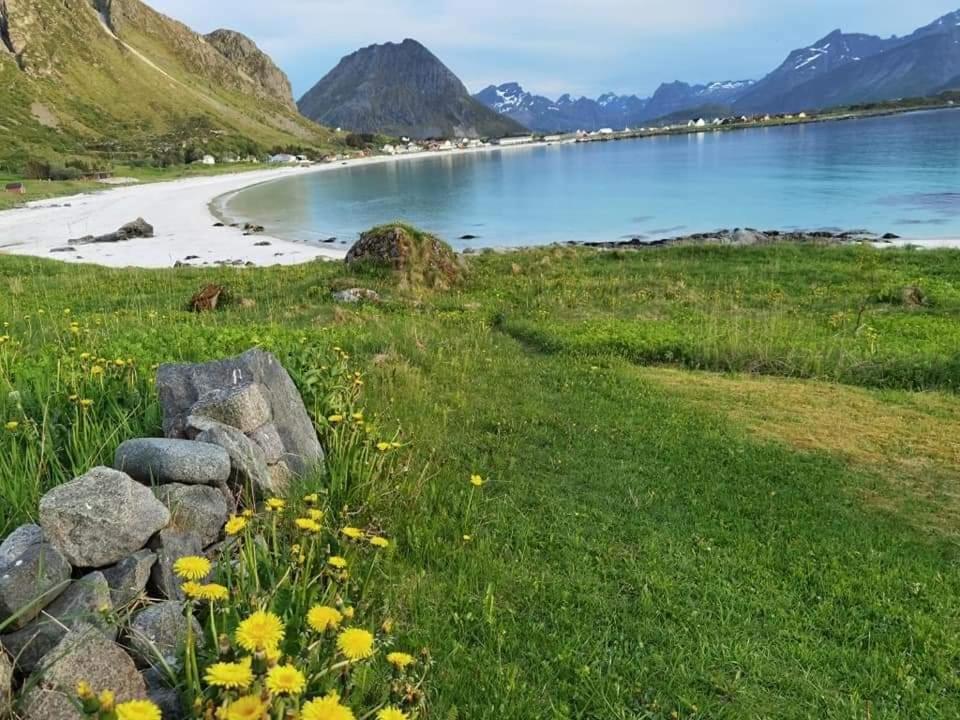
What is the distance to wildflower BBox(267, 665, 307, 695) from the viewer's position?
2217 millimetres

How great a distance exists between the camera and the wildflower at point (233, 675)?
2.20 metres

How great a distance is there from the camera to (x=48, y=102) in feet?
490

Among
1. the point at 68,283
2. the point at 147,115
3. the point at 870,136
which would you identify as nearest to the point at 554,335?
the point at 68,283

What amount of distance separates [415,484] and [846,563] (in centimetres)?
363

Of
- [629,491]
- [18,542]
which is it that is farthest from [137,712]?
[629,491]

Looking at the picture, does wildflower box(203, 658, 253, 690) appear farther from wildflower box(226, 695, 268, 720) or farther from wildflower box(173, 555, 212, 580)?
wildflower box(173, 555, 212, 580)

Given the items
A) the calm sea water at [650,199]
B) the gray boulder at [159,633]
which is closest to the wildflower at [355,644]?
the gray boulder at [159,633]

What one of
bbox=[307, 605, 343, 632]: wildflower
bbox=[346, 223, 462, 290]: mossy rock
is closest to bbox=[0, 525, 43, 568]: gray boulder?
bbox=[307, 605, 343, 632]: wildflower

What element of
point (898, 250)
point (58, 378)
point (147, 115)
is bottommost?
point (898, 250)

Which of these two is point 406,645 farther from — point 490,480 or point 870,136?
point 870,136

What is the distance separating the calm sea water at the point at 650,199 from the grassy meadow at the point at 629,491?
32942mm

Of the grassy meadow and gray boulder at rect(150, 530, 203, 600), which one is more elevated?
gray boulder at rect(150, 530, 203, 600)

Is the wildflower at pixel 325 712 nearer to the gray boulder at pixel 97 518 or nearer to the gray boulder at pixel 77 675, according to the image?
the gray boulder at pixel 77 675

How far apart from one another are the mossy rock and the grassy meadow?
6.34 meters
